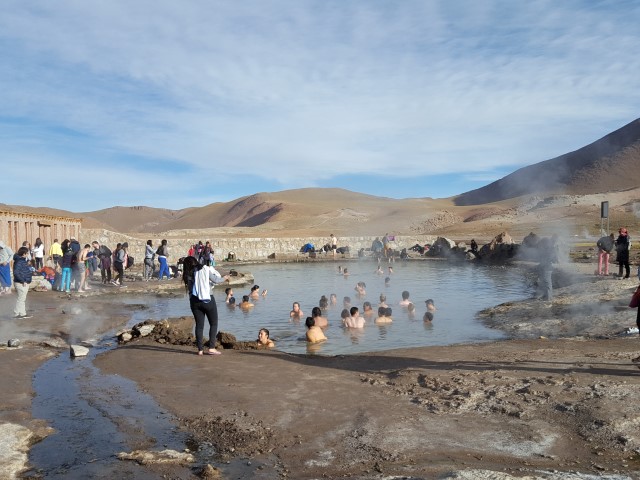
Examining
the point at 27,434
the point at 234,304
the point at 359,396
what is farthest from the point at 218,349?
the point at 234,304

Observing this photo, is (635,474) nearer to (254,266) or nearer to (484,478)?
(484,478)

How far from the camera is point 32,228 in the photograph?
23797 mm

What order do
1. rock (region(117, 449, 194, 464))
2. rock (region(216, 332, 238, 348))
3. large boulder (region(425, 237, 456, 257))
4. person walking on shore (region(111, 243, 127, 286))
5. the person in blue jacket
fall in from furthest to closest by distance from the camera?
large boulder (region(425, 237, 456, 257))
person walking on shore (region(111, 243, 127, 286))
the person in blue jacket
rock (region(216, 332, 238, 348))
rock (region(117, 449, 194, 464))

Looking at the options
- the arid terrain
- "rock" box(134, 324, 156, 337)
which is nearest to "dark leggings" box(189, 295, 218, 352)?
the arid terrain

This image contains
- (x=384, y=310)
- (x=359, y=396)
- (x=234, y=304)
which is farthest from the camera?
(x=234, y=304)

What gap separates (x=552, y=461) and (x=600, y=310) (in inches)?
345

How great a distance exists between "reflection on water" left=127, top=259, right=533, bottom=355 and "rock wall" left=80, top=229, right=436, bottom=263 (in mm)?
6051

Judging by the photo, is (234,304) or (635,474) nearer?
(635,474)

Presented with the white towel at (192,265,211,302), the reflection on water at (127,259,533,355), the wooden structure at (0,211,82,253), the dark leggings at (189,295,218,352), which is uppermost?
the wooden structure at (0,211,82,253)

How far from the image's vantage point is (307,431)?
572 cm

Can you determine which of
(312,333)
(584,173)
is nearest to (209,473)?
(312,333)

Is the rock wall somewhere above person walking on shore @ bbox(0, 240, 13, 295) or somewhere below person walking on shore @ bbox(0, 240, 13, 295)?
above

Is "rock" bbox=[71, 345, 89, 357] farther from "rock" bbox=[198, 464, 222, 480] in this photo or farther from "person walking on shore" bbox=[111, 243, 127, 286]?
"person walking on shore" bbox=[111, 243, 127, 286]

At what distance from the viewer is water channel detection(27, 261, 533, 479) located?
17.9 ft
